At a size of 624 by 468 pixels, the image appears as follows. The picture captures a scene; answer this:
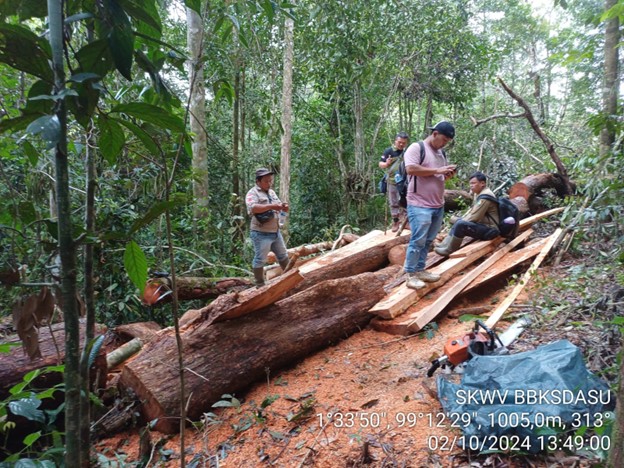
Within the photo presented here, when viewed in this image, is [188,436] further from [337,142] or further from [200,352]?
[337,142]

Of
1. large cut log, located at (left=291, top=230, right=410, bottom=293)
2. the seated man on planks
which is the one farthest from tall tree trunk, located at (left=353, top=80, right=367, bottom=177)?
the seated man on planks

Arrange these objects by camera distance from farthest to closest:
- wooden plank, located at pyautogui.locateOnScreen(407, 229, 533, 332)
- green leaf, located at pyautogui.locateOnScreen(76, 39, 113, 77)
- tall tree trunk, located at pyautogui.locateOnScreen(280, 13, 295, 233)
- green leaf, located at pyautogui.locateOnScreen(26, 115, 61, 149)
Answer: tall tree trunk, located at pyautogui.locateOnScreen(280, 13, 295, 233), wooden plank, located at pyautogui.locateOnScreen(407, 229, 533, 332), green leaf, located at pyautogui.locateOnScreen(76, 39, 113, 77), green leaf, located at pyautogui.locateOnScreen(26, 115, 61, 149)

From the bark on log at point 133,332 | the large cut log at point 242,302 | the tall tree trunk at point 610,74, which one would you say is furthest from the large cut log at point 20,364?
the tall tree trunk at point 610,74

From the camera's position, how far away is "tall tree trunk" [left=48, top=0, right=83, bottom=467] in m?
0.86

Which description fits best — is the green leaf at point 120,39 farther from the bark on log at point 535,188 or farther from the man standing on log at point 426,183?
the bark on log at point 535,188

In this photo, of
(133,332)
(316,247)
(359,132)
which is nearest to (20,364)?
(133,332)

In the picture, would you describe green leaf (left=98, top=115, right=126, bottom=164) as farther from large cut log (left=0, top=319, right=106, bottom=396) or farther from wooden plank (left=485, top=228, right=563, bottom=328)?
wooden plank (left=485, top=228, right=563, bottom=328)

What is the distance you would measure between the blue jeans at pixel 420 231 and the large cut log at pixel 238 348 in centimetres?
104

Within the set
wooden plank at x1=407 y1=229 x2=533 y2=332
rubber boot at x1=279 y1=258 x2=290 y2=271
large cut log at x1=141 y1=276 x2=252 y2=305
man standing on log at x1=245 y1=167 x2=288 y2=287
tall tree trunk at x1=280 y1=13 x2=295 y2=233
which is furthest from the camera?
tall tree trunk at x1=280 y1=13 x2=295 y2=233

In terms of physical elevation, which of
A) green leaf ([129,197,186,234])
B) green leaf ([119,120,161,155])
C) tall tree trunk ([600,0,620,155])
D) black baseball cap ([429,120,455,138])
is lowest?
green leaf ([129,197,186,234])

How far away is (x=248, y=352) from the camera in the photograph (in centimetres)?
378

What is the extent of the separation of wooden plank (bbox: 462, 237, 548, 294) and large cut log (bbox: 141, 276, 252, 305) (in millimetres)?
3464

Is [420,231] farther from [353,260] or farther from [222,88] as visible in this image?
[222,88]

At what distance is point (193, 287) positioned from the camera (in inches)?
224
